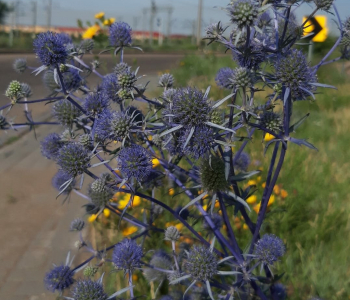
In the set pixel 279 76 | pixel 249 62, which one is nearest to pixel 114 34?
pixel 249 62

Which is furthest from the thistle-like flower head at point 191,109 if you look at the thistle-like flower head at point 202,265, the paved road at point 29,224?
the paved road at point 29,224

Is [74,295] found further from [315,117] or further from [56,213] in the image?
[315,117]

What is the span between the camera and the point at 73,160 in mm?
1312

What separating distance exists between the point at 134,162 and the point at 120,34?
2.36ft

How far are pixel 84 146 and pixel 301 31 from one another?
2.82ft

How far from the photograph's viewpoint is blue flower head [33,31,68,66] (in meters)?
1.34

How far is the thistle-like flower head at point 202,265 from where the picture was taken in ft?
4.29

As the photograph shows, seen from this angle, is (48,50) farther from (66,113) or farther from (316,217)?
(316,217)

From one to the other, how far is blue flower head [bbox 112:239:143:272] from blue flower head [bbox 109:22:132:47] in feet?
2.81

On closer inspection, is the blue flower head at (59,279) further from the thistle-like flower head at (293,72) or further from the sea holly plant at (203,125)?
the thistle-like flower head at (293,72)

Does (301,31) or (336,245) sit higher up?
(301,31)

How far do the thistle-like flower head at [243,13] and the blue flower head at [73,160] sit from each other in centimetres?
66

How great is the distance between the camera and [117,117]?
121cm

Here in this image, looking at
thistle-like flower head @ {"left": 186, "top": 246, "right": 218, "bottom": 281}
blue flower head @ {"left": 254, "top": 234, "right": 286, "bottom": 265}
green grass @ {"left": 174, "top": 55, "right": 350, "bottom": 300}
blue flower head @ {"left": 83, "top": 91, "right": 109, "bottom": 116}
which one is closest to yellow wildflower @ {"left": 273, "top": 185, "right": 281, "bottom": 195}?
green grass @ {"left": 174, "top": 55, "right": 350, "bottom": 300}
